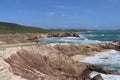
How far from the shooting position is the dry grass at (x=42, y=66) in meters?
15.7

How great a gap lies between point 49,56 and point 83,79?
3.52 meters

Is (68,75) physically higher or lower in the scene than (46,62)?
lower

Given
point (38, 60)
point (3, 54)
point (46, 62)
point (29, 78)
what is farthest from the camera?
point (46, 62)

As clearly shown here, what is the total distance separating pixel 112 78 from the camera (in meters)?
22.8

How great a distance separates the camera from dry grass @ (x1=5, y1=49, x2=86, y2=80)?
15719 mm

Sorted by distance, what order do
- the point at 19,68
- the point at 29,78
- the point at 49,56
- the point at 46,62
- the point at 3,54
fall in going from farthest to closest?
the point at 49,56 → the point at 46,62 → the point at 3,54 → the point at 19,68 → the point at 29,78

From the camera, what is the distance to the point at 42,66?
18625 mm

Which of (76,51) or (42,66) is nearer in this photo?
(42,66)

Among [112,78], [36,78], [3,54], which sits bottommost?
[112,78]

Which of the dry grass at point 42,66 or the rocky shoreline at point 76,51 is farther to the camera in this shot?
the rocky shoreline at point 76,51

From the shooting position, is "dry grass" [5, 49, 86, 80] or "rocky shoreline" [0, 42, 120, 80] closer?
"dry grass" [5, 49, 86, 80]

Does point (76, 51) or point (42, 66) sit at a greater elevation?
point (42, 66)

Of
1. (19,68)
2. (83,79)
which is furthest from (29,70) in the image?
(83,79)

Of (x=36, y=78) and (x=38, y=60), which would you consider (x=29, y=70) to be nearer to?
(x=36, y=78)
